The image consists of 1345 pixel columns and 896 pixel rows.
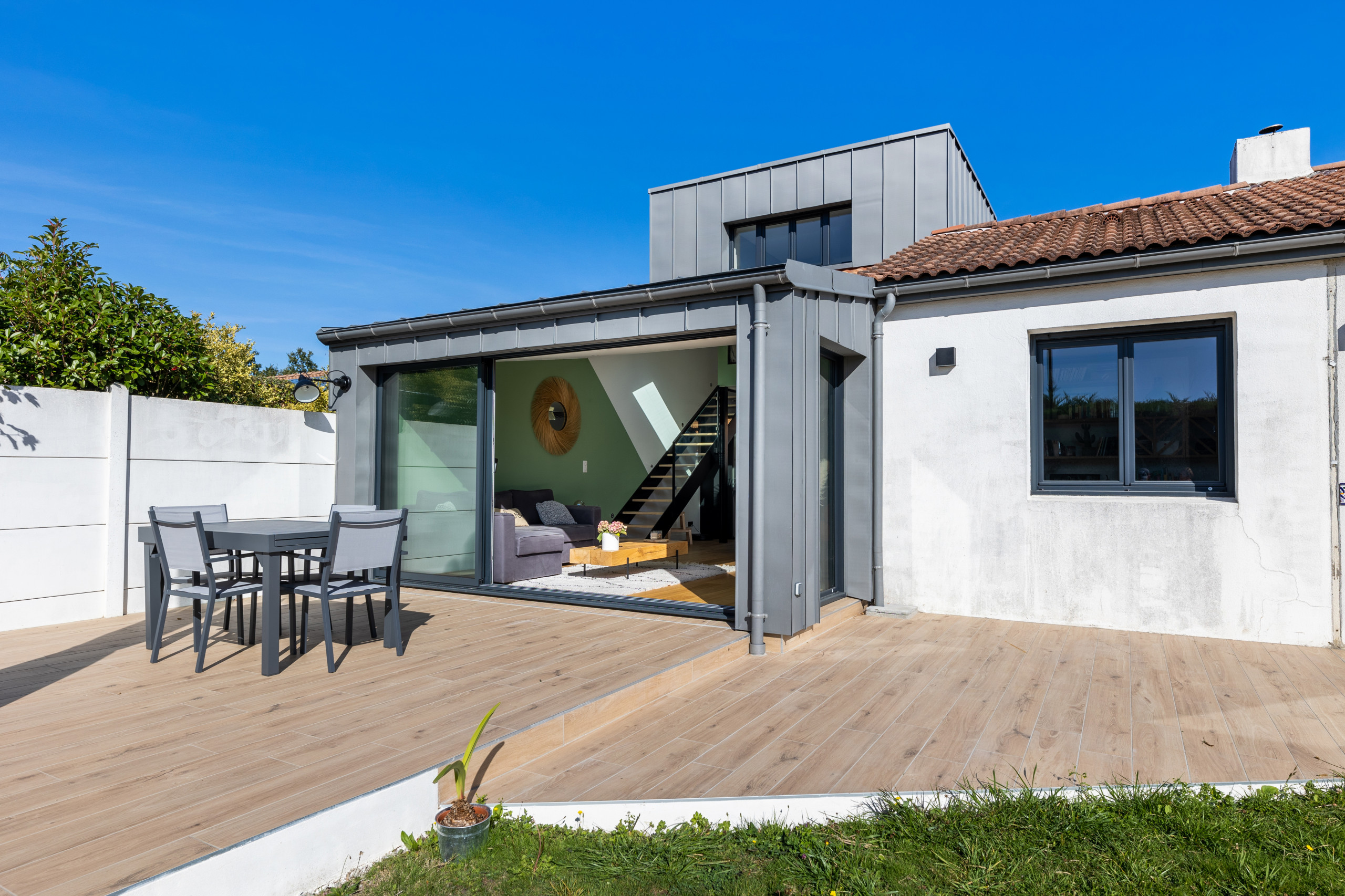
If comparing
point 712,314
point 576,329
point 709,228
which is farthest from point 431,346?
point 709,228

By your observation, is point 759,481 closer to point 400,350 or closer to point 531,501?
point 400,350

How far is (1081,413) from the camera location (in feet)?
17.9

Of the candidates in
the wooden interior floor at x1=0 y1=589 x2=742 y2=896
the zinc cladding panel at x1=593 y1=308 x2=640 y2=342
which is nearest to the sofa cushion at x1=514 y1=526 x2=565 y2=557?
the wooden interior floor at x1=0 y1=589 x2=742 y2=896

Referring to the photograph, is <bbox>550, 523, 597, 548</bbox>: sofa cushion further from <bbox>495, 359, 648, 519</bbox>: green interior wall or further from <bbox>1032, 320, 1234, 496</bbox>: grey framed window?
<bbox>1032, 320, 1234, 496</bbox>: grey framed window

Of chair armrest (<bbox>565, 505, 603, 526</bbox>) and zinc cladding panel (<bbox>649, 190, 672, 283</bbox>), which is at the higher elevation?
zinc cladding panel (<bbox>649, 190, 672, 283</bbox>)

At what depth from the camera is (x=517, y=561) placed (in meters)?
7.03

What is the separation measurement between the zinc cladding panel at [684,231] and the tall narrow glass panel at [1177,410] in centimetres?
698

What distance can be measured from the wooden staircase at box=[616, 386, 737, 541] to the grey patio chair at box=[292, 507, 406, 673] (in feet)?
21.2

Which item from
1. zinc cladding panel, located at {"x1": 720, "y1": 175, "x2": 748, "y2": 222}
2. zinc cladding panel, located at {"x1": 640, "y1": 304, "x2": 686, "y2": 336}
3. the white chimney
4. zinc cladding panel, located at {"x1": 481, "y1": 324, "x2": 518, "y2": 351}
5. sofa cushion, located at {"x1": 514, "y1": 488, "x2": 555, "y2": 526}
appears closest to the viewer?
zinc cladding panel, located at {"x1": 640, "y1": 304, "x2": 686, "y2": 336}

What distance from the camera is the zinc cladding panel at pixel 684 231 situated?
36.3ft

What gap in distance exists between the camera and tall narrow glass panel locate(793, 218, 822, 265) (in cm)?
1025

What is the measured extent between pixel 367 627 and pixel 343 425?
2.66 m

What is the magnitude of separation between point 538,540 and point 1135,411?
5.41 metres

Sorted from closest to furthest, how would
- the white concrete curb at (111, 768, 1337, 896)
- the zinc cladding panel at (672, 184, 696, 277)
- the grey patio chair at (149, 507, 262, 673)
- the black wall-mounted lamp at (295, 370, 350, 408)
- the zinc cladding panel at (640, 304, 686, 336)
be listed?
the white concrete curb at (111, 768, 1337, 896) < the grey patio chair at (149, 507, 262, 673) < the zinc cladding panel at (640, 304, 686, 336) < the black wall-mounted lamp at (295, 370, 350, 408) < the zinc cladding panel at (672, 184, 696, 277)
